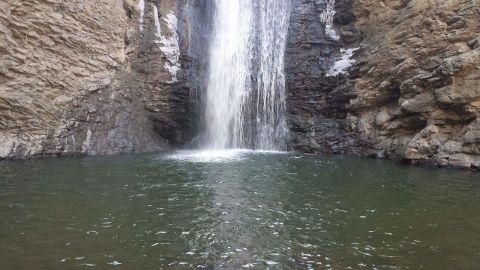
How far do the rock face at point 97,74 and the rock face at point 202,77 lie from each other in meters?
0.06

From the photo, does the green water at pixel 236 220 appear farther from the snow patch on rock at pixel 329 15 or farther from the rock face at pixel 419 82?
the snow patch on rock at pixel 329 15

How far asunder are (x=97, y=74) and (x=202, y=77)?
6.82m

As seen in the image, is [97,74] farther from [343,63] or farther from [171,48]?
[343,63]

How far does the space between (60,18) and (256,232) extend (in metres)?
Answer: 16.5

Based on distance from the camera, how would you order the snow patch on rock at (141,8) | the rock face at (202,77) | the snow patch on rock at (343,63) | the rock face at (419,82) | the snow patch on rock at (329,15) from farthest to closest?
the snow patch on rock at (329,15), the snow patch on rock at (141,8), the snow patch on rock at (343,63), the rock face at (202,77), the rock face at (419,82)

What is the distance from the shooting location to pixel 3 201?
25.9 ft

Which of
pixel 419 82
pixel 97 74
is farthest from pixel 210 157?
pixel 419 82

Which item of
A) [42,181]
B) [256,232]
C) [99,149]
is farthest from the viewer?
[99,149]

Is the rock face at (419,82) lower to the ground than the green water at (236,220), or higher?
higher

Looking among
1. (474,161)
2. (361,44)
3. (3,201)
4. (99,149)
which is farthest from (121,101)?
(474,161)

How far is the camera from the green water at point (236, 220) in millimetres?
4965

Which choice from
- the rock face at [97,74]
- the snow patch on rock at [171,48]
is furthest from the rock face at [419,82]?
the snow patch on rock at [171,48]

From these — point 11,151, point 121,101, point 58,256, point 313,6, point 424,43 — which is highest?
point 313,6

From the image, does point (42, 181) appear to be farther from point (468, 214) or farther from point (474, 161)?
point (474, 161)
